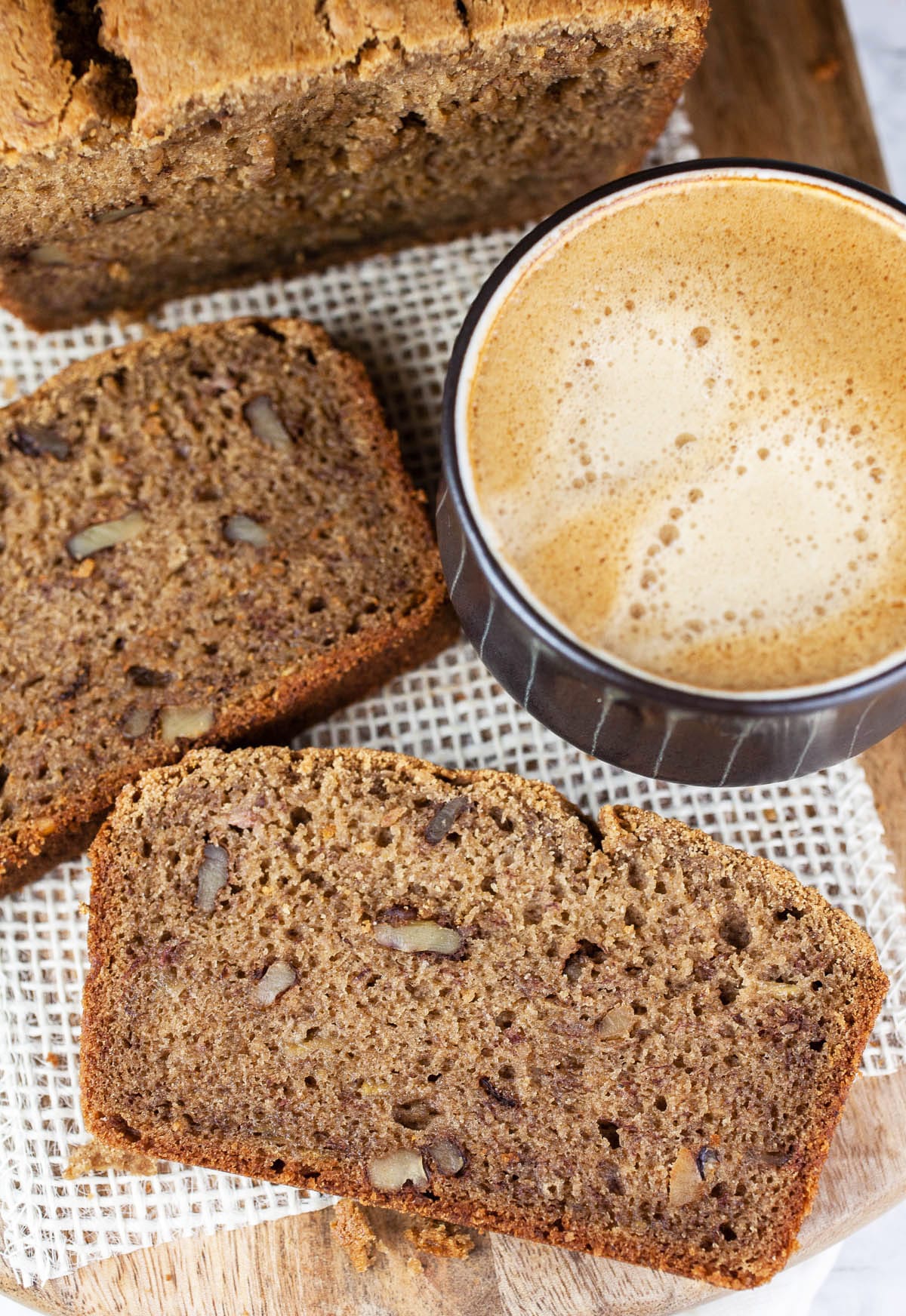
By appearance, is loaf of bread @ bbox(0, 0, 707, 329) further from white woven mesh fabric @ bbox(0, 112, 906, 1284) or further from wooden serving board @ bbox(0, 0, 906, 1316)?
wooden serving board @ bbox(0, 0, 906, 1316)

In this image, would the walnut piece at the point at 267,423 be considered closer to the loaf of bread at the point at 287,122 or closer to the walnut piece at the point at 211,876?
the loaf of bread at the point at 287,122

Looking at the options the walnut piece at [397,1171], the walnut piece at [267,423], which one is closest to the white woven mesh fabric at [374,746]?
the walnut piece at [397,1171]

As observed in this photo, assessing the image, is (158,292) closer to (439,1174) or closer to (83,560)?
(83,560)

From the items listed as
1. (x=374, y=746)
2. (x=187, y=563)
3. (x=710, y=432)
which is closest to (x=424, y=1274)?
(x=374, y=746)

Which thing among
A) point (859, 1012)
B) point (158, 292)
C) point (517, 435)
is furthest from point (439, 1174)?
point (158, 292)

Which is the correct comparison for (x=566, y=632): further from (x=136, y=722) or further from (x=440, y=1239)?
(x=440, y=1239)

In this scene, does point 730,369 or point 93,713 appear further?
point 93,713
